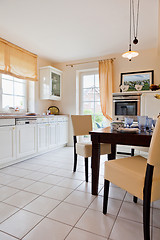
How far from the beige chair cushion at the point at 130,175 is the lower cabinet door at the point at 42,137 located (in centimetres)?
238

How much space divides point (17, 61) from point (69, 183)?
2.97 m

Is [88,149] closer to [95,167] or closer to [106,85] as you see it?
[95,167]

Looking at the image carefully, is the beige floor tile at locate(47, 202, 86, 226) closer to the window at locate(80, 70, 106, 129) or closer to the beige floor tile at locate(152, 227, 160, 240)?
the beige floor tile at locate(152, 227, 160, 240)

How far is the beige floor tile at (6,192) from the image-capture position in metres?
1.83

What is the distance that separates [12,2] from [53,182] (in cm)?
259

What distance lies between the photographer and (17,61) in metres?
3.67

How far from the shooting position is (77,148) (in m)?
2.42

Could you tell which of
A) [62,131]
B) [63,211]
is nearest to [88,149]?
[63,211]

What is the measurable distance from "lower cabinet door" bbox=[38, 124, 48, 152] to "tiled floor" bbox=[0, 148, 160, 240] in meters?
1.24

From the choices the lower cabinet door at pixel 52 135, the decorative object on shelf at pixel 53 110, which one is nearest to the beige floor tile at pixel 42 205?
the lower cabinet door at pixel 52 135

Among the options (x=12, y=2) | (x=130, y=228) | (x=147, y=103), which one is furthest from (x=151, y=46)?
(x=130, y=228)

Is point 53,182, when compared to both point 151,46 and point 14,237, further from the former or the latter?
point 151,46

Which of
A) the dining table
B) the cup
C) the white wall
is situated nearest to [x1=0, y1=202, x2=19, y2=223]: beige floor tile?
the dining table

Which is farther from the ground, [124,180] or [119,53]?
[119,53]
